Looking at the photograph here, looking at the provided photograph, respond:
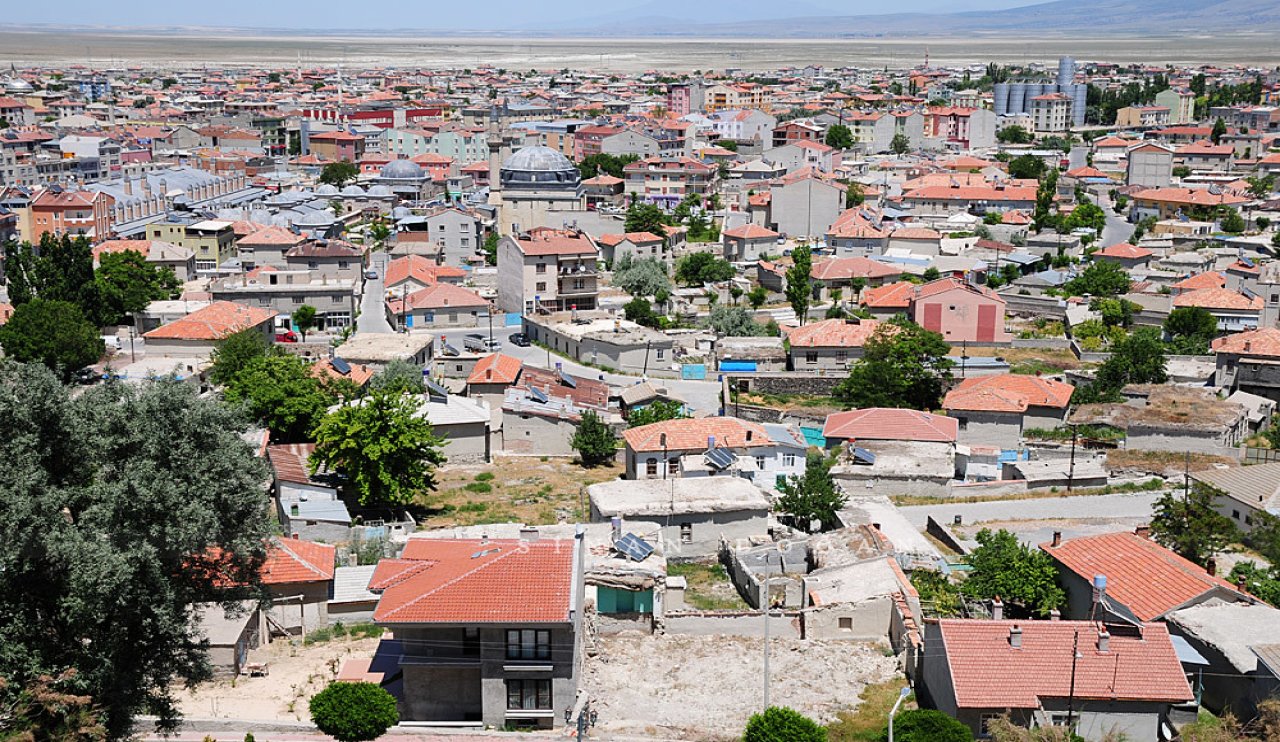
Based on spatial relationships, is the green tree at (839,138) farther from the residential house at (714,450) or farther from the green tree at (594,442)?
the residential house at (714,450)

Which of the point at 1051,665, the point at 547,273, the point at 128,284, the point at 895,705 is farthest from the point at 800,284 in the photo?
the point at 895,705

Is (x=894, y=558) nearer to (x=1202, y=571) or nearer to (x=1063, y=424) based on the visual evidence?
(x=1202, y=571)

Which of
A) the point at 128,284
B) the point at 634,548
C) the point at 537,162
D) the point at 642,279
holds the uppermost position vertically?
the point at 537,162

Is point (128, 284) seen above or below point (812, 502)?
above

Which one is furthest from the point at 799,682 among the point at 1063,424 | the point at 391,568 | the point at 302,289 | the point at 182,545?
the point at 302,289

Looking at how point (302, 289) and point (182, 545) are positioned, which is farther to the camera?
point (302, 289)

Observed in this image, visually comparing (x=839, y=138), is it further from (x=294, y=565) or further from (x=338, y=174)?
(x=294, y=565)
